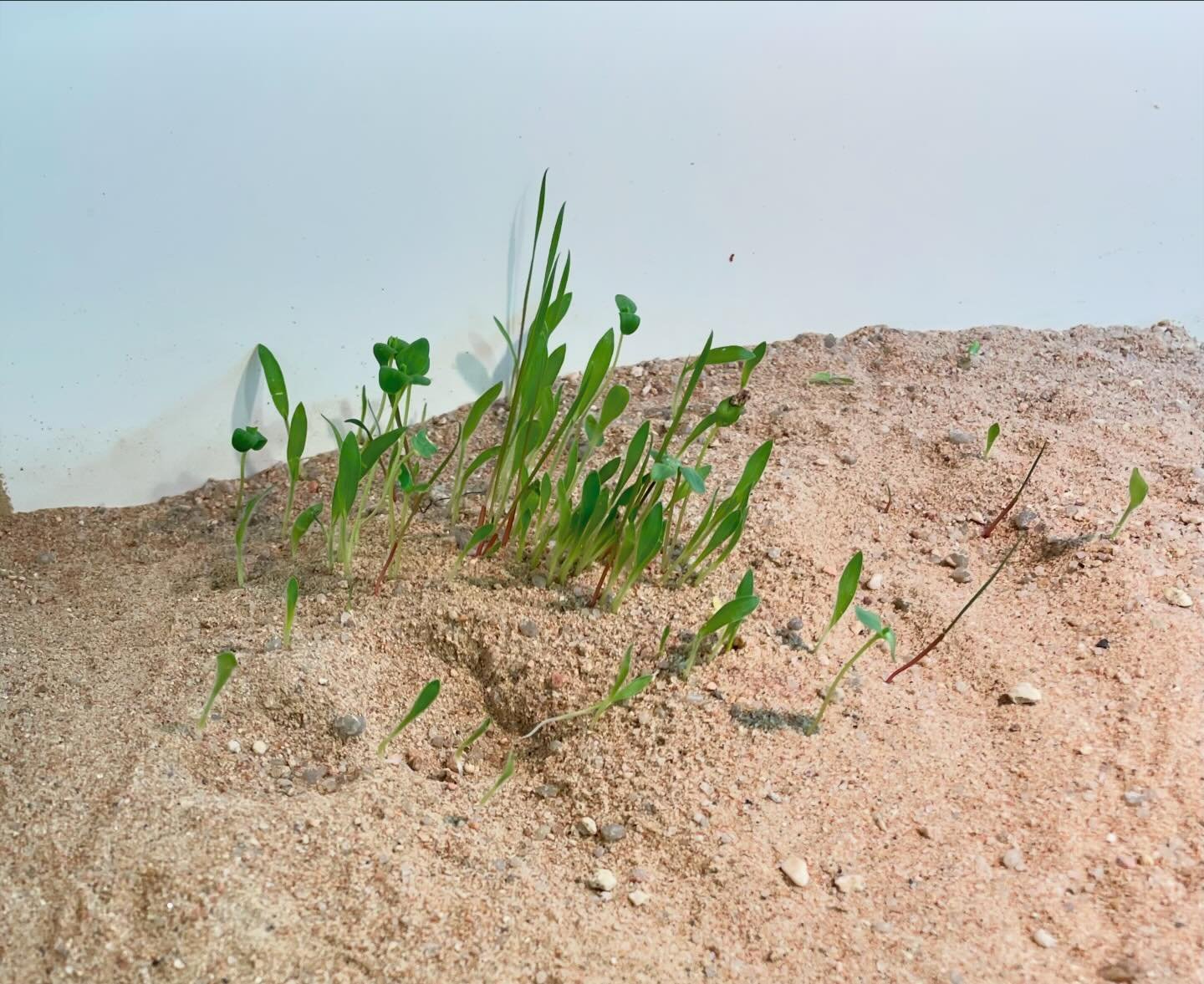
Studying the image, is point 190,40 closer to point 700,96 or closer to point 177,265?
point 177,265

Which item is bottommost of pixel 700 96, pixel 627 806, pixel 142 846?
pixel 142 846

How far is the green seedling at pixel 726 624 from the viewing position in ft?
3.71

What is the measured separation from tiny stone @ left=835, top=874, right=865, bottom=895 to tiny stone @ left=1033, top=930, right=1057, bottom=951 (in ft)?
0.53

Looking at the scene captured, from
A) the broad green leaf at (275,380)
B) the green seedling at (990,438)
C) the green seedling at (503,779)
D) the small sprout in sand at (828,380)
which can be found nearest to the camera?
the green seedling at (503,779)

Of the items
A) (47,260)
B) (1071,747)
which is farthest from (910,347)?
(47,260)

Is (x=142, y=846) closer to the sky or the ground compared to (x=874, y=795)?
closer to the ground

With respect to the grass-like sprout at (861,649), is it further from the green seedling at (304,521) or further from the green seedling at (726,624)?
the green seedling at (304,521)

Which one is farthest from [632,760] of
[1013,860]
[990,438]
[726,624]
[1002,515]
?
[990,438]

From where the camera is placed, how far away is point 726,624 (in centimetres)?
118

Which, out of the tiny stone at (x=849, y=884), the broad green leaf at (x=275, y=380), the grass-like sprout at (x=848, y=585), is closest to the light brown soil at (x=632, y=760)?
the tiny stone at (x=849, y=884)

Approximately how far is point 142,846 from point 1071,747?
100 cm

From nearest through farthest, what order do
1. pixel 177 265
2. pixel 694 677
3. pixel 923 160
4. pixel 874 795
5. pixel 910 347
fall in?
pixel 874 795, pixel 694 677, pixel 177 265, pixel 923 160, pixel 910 347

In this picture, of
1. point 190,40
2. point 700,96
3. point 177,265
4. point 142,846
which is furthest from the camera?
point 700,96

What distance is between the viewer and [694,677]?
4.00 feet
